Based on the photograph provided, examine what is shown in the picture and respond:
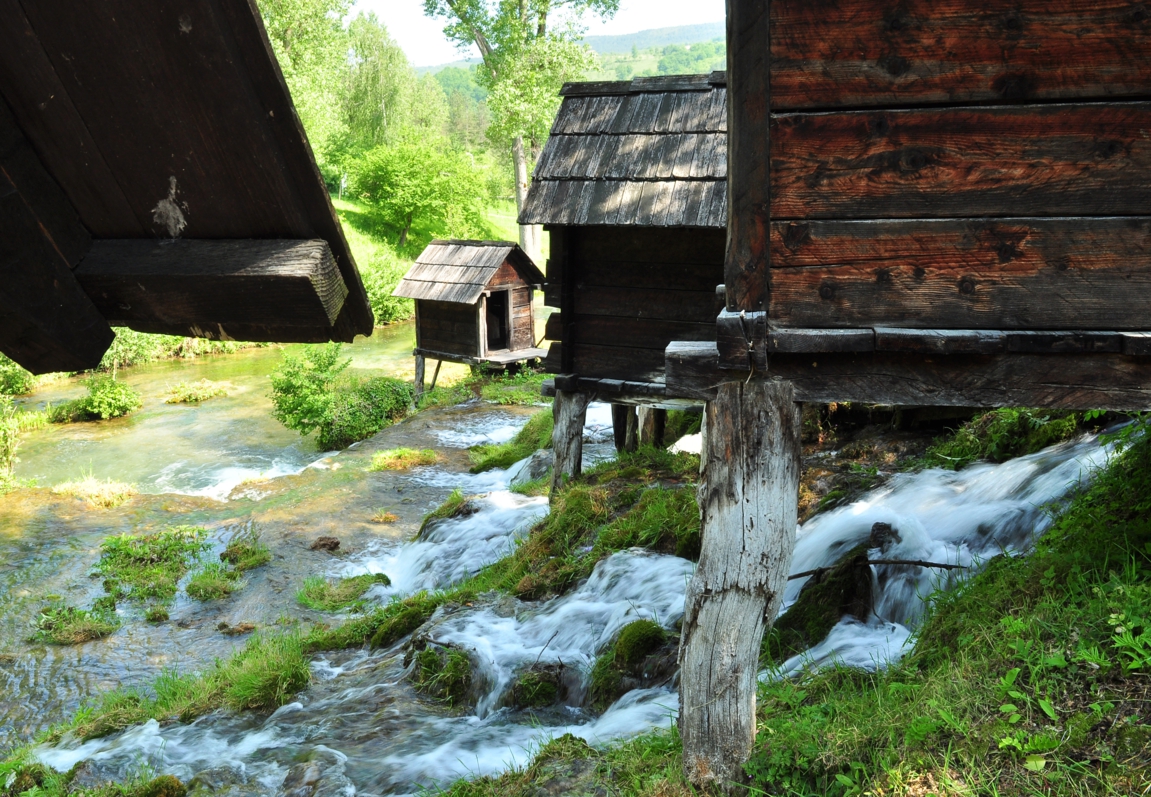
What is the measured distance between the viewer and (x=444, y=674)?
5.72 meters

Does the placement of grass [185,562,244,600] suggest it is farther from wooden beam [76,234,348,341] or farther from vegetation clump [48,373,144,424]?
vegetation clump [48,373,144,424]

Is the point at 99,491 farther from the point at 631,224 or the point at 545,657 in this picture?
the point at 545,657

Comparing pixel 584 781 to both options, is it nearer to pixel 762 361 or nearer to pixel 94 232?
pixel 762 361

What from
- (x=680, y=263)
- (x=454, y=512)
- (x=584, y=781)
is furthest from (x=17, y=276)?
(x=454, y=512)

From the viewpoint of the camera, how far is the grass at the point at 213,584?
9820 mm

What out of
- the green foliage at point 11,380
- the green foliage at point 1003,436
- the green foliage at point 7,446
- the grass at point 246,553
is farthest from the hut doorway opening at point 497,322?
the green foliage at point 1003,436

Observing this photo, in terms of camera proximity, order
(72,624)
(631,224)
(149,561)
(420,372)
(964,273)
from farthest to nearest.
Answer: (420,372) → (149,561) → (72,624) → (631,224) → (964,273)

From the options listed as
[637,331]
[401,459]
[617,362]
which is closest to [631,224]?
[637,331]

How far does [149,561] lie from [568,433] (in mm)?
5610

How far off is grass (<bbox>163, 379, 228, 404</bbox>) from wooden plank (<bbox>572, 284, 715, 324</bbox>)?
1554 centimetres

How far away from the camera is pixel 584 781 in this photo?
3.97m

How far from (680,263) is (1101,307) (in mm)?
5361

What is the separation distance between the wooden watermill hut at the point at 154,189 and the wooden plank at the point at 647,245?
20.0ft

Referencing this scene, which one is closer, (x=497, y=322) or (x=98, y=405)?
(x=98, y=405)
